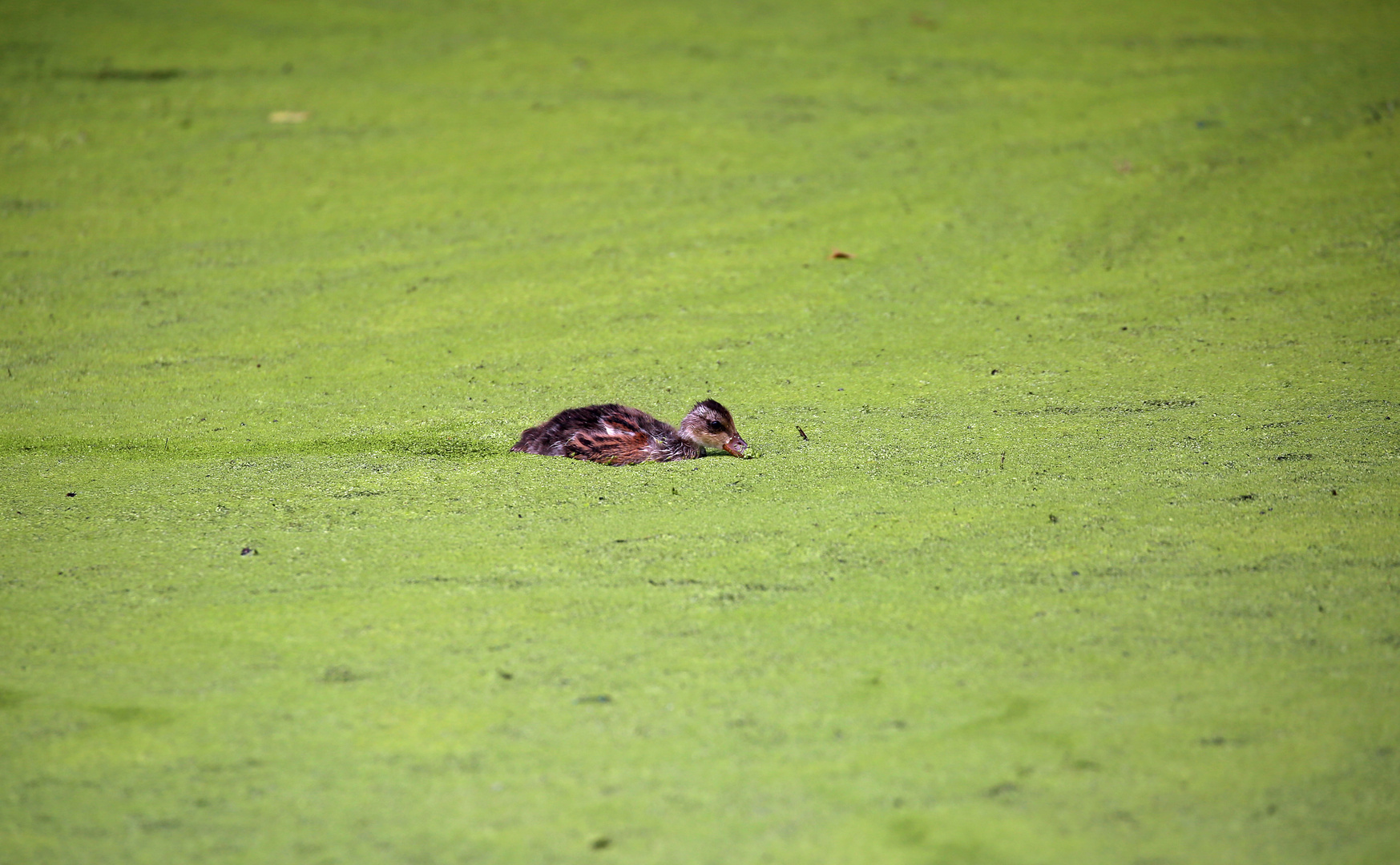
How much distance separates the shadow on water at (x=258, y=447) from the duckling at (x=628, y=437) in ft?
0.56

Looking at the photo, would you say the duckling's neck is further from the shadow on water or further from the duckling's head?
the shadow on water

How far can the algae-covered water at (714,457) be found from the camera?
6.86ft

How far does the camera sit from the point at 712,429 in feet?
11.8

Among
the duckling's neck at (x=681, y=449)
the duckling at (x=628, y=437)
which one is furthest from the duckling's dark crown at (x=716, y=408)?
the duckling's neck at (x=681, y=449)

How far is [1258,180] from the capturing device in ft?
18.3

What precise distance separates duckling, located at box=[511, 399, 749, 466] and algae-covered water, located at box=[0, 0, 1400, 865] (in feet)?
0.26

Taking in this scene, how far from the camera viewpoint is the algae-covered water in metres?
2.09

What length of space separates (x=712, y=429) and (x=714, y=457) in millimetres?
109

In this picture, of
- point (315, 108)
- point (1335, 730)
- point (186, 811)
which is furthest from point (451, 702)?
point (315, 108)

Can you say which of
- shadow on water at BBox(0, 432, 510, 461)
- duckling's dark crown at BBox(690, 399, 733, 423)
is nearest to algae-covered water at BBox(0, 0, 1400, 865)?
shadow on water at BBox(0, 432, 510, 461)

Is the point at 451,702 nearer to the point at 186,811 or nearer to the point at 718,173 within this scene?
the point at 186,811

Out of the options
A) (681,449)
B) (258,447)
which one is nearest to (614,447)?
(681,449)

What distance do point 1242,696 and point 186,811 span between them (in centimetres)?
181

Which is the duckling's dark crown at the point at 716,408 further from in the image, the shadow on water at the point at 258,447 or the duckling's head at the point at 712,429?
the shadow on water at the point at 258,447
